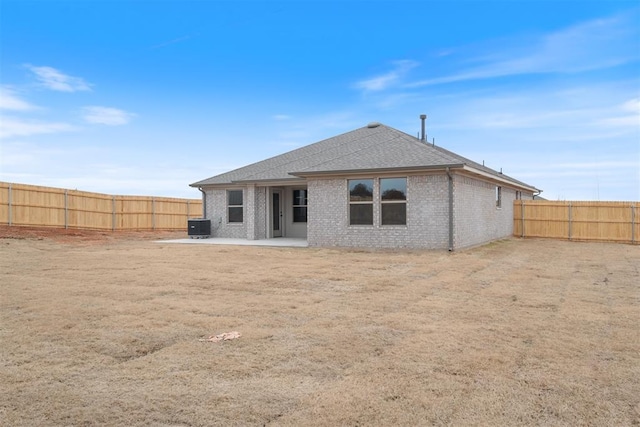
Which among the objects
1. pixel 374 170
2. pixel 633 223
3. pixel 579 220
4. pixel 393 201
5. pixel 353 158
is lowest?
pixel 633 223

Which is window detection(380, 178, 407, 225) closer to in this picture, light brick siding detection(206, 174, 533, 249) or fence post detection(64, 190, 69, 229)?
light brick siding detection(206, 174, 533, 249)

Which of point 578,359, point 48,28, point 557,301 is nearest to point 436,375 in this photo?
point 578,359

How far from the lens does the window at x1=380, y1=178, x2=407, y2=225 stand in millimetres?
15664

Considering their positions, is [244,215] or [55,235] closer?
[55,235]

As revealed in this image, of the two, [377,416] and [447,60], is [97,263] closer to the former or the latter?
[377,416]

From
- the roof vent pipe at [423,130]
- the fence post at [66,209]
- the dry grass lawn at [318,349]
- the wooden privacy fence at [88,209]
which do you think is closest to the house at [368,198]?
the roof vent pipe at [423,130]

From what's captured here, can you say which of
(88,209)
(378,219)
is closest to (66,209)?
(88,209)

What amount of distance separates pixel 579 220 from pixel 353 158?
1289 centimetres

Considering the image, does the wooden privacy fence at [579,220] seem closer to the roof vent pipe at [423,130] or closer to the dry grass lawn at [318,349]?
the roof vent pipe at [423,130]

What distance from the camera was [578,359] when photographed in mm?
4734

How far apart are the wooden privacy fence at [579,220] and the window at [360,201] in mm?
11688

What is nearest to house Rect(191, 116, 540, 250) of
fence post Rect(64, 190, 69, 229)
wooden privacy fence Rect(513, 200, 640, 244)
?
wooden privacy fence Rect(513, 200, 640, 244)

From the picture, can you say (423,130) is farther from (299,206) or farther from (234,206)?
(234,206)

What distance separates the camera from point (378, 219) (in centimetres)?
1598
